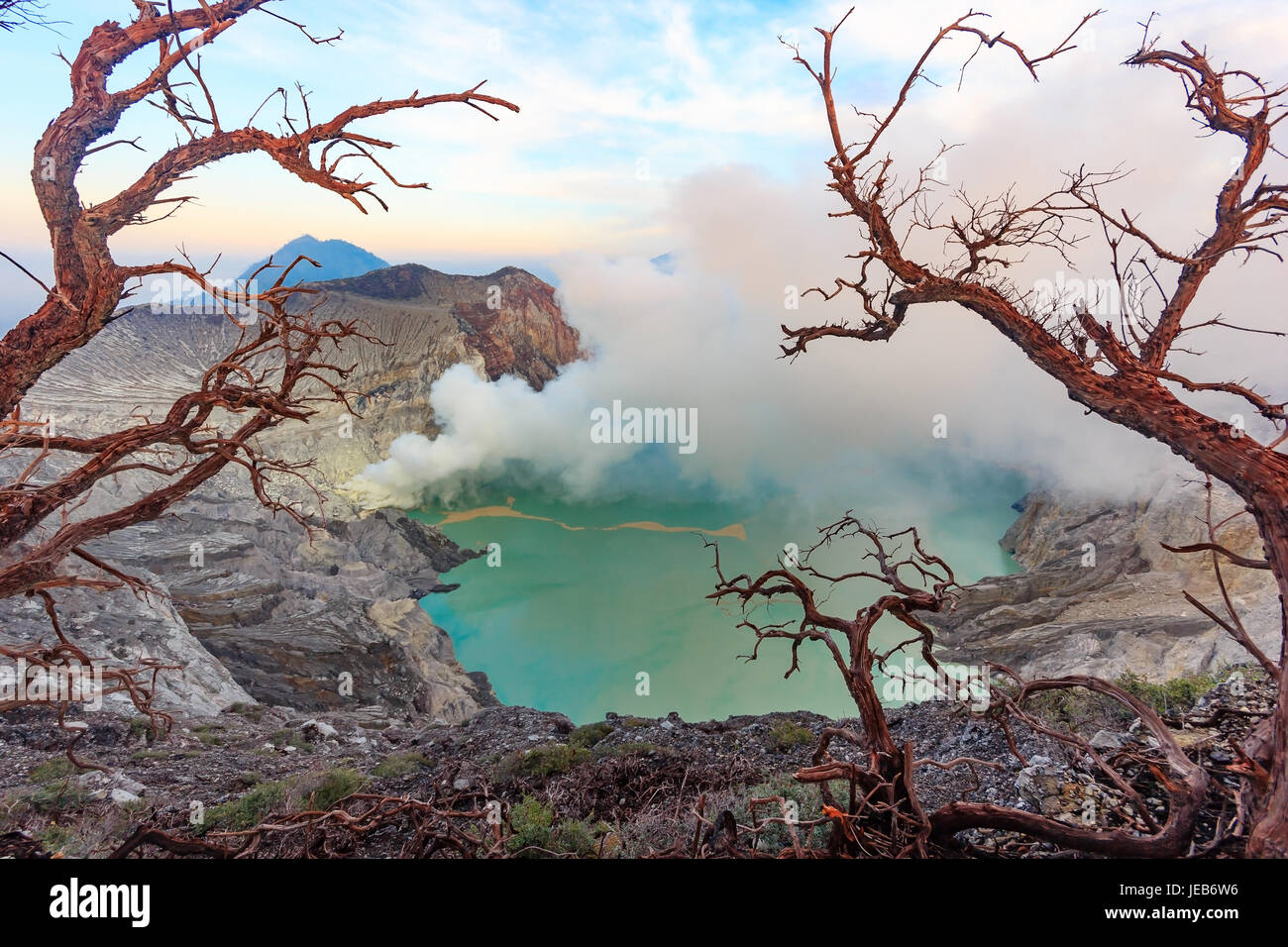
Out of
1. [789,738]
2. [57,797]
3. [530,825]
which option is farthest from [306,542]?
[530,825]

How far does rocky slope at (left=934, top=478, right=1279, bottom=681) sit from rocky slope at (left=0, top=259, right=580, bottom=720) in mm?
19416

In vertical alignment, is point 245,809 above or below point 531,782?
above

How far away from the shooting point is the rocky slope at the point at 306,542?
15.0 meters

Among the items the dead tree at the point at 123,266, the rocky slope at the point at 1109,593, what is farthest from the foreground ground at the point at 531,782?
the rocky slope at the point at 1109,593

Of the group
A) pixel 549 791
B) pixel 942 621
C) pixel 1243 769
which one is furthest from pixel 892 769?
pixel 942 621

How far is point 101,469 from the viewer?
345 cm

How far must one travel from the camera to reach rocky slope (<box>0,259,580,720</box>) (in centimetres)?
1504

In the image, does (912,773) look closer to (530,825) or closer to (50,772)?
(530,825)

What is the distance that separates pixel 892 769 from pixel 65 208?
21.0ft

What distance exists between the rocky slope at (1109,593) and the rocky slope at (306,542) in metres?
19.4

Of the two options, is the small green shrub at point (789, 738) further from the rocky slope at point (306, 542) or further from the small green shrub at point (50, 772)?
the small green shrub at point (50, 772)

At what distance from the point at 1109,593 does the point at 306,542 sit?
1498 inches

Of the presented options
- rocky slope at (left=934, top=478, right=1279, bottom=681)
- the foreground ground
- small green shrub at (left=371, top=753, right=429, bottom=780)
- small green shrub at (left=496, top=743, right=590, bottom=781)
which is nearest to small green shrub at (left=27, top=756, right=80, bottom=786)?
the foreground ground

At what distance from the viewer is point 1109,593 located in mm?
22672
